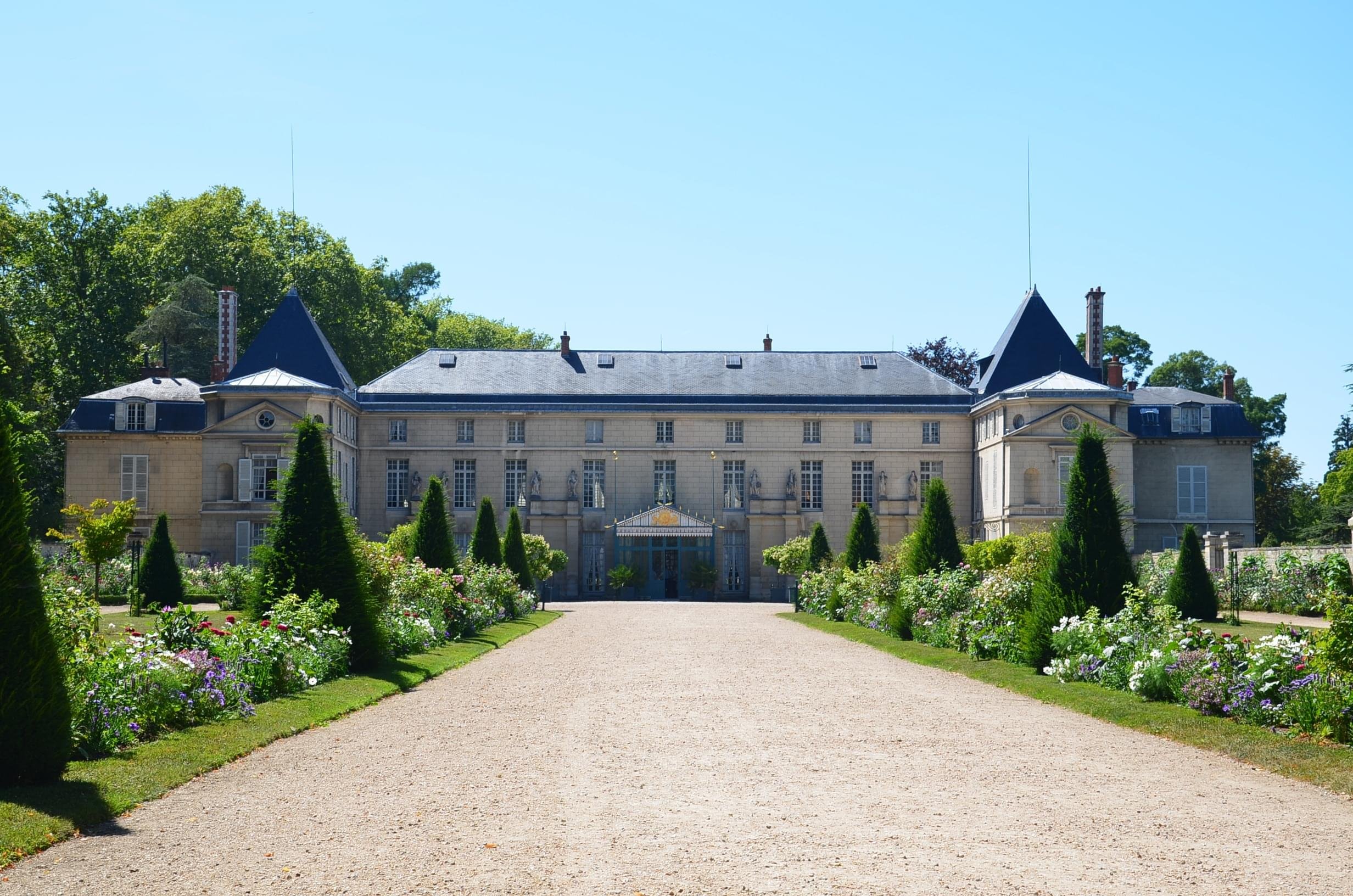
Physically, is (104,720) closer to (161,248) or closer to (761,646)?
(761,646)

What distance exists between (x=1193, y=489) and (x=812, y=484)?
12225 millimetres

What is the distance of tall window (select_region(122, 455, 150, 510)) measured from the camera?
41.5 m

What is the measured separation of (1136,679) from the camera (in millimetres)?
11641

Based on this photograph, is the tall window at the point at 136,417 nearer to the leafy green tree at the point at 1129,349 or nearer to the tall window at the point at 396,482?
the tall window at the point at 396,482

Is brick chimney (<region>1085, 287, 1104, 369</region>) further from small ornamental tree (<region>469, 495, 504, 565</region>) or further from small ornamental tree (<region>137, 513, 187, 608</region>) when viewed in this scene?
small ornamental tree (<region>137, 513, 187, 608</region>)

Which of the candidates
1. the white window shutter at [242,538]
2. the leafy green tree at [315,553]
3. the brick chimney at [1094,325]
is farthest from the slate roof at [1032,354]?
the leafy green tree at [315,553]

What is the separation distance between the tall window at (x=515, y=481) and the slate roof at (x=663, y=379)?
2156mm

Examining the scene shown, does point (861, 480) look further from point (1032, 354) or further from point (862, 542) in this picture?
point (862, 542)

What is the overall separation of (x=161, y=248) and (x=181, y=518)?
433 inches

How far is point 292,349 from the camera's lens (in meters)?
42.7

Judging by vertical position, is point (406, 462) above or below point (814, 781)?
above

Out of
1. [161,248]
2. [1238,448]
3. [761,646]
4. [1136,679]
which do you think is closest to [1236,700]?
[1136,679]

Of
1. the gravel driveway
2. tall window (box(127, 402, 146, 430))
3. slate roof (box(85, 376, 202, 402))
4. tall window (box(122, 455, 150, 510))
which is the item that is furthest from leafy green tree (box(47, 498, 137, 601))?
the gravel driveway

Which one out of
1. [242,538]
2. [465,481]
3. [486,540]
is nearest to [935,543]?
[486,540]
